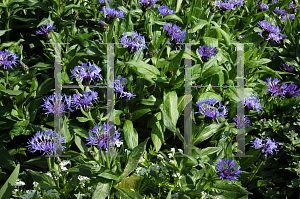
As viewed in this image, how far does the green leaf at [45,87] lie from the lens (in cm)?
264

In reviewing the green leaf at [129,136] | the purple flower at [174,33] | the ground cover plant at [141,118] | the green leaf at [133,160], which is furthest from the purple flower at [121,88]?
the purple flower at [174,33]

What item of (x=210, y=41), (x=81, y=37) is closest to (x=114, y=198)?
(x=81, y=37)

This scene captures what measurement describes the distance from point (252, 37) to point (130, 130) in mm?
1963

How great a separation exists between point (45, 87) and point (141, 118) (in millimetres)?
920

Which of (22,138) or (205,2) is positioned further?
(205,2)

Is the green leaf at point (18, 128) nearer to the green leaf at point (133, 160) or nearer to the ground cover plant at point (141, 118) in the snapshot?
the ground cover plant at point (141, 118)

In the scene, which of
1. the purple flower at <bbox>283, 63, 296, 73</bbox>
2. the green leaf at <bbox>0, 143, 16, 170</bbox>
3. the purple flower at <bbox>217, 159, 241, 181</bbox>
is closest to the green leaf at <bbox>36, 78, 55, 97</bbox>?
the green leaf at <bbox>0, 143, 16, 170</bbox>

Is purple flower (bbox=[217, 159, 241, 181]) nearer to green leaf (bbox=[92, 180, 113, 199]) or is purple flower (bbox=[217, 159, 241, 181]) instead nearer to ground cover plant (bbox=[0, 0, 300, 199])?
ground cover plant (bbox=[0, 0, 300, 199])

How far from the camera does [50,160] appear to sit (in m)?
2.05

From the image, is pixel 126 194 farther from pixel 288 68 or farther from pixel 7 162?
pixel 288 68

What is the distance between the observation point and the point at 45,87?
2662 mm

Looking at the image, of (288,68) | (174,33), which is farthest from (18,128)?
(288,68)

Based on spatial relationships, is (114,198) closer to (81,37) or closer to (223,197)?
(223,197)

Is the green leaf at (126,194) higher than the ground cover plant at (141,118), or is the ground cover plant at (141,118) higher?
the ground cover plant at (141,118)
